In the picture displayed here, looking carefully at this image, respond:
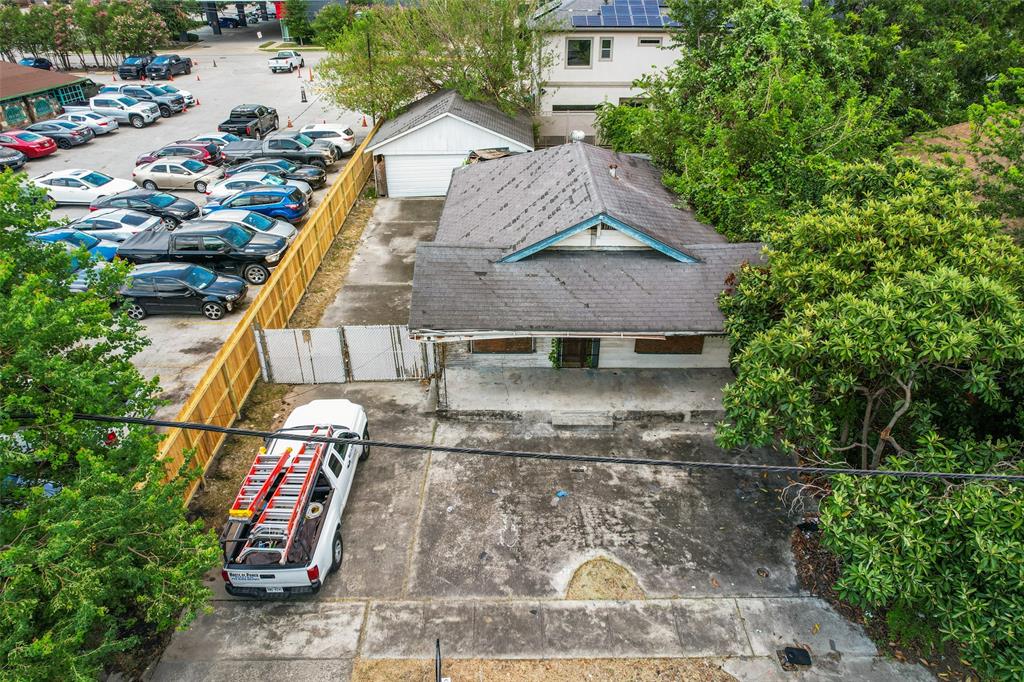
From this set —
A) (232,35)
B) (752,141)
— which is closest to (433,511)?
(752,141)

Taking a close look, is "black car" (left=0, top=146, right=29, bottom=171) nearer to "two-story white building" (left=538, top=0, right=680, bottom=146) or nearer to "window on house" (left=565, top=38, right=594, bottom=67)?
"two-story white building" (left=538, top=0, right=680, bottom=146)

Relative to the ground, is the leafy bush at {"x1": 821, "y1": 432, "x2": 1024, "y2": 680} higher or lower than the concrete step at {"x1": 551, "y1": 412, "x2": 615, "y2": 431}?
higher

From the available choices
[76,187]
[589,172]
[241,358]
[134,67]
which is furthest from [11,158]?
[589,172]

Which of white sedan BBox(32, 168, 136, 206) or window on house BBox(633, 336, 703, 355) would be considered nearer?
window on house BBox(633, 336, 703, 355)

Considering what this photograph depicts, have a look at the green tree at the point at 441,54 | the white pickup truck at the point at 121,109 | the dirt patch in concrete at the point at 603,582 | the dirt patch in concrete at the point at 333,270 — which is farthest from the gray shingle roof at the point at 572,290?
the white pickup truck at the point at 121,109

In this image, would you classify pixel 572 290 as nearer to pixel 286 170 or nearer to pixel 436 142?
pixel 436 142

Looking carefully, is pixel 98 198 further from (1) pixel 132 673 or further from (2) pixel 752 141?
(2) pixel 752 141

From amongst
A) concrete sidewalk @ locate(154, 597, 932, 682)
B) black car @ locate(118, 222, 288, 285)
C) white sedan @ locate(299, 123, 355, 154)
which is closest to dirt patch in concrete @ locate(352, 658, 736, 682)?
concrete sidewalk @ locate(154, 597, 932, 682)
